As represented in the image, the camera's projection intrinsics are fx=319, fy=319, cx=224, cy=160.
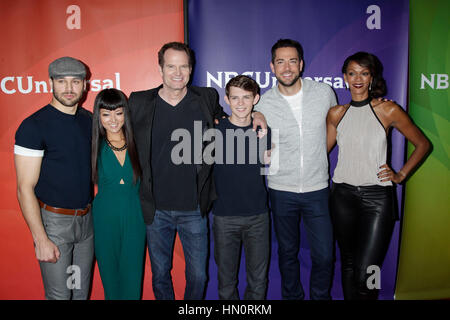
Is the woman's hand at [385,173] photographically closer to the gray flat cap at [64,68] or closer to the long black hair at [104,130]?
the long black hair at [104,130]

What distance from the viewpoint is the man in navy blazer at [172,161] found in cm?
243

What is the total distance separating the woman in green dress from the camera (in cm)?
229

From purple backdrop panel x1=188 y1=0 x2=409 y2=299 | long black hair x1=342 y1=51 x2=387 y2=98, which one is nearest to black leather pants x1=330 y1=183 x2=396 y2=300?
long black hair x1=342 y1=51 x2=387 y2=98

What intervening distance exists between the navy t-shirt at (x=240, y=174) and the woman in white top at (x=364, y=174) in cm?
70

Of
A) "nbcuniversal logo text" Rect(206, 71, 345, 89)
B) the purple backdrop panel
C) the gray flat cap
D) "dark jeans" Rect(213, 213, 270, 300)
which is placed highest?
the purple backdrop panel

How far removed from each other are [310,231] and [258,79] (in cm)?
154

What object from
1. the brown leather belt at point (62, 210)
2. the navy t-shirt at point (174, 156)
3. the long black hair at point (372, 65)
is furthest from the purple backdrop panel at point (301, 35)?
the brown leather belt at point (62, 210)

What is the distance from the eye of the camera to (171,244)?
8.53 feet

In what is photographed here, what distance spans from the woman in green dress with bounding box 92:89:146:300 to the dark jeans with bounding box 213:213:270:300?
24.4 inches

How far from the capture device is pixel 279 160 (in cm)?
273

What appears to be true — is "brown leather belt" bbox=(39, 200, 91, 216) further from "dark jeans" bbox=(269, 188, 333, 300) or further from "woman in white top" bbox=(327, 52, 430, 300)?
"woman in white top" bbox=(327, 52, 430, 300)

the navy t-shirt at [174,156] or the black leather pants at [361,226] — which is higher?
the navy t-shirt at [174,156]

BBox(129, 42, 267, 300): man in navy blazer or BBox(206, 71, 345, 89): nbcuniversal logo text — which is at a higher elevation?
BBox(206, 71, 345, 89): nbcuniversal logo text

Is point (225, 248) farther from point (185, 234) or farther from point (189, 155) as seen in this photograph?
point (189, 155)
